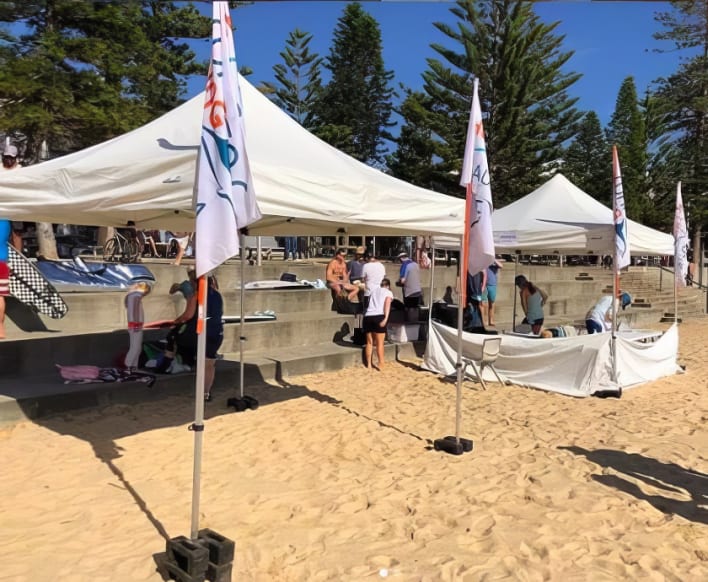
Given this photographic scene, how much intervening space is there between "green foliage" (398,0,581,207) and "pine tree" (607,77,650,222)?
939cm

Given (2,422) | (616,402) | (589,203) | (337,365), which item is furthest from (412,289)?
(2,422)

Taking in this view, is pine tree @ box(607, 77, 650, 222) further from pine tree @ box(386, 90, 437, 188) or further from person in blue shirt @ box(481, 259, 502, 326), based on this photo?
person in blue shirt @ box(481, 259, 502, 326)

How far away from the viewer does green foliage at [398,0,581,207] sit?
26250 millimetres

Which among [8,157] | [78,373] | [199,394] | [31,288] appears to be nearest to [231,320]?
[31,288]

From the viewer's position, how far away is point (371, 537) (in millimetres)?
3414

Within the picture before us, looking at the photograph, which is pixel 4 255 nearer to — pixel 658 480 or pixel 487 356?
pixel 487 356

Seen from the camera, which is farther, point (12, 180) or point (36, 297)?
point (36, 297)

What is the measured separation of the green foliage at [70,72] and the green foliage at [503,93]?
1706 centimetres

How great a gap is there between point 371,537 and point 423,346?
6607mm

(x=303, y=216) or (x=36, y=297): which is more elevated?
(x=303, y=216)

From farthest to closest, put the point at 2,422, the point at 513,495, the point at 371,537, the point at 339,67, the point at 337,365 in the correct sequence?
1. the point at 339,67
2. the point at 337,365
3. the point at 2,422
4. the point at 513,495
5. the point at 371,537

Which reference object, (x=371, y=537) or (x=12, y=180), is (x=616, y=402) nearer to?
(x=371, y=537)

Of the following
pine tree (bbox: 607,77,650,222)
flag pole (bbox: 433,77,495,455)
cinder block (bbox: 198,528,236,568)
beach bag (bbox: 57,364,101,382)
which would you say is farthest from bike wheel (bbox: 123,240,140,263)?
pine tree (bbox: 607,77,650,222)

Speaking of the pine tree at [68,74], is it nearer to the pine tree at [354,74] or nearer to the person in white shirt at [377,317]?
the person in white shirt at [377,317]
